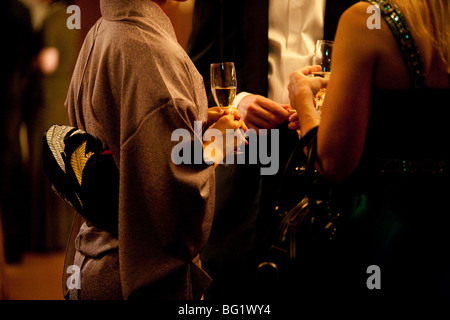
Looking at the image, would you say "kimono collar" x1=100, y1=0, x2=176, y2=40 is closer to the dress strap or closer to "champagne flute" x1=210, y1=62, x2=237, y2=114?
"champagne flute" x1=210, y1=62, x2=237, y2=114

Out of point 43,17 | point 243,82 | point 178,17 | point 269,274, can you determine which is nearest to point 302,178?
point 269,274

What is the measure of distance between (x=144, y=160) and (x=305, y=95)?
548 mm

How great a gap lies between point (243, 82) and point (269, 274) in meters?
1.04

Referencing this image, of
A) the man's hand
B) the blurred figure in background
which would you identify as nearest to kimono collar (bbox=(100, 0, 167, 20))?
the man's hand

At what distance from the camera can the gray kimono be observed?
1.06 metres

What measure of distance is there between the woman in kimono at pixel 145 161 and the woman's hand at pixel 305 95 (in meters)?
0.31

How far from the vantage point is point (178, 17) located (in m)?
4.62

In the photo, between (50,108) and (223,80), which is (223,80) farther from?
(50,108)

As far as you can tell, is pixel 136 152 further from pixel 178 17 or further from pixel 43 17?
pixel 178 17

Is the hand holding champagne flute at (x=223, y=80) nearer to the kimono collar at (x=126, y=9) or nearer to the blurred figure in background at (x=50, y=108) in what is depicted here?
the kimono collar at (x=126, y=9)

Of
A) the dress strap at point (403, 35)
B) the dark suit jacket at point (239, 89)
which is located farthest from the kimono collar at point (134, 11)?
the dark suit jacket at point (239, 89)

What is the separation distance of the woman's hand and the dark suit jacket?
0.42 meters

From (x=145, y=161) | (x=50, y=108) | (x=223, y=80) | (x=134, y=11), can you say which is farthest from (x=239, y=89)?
(x=50, y=108)

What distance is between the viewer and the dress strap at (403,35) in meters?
1.04
